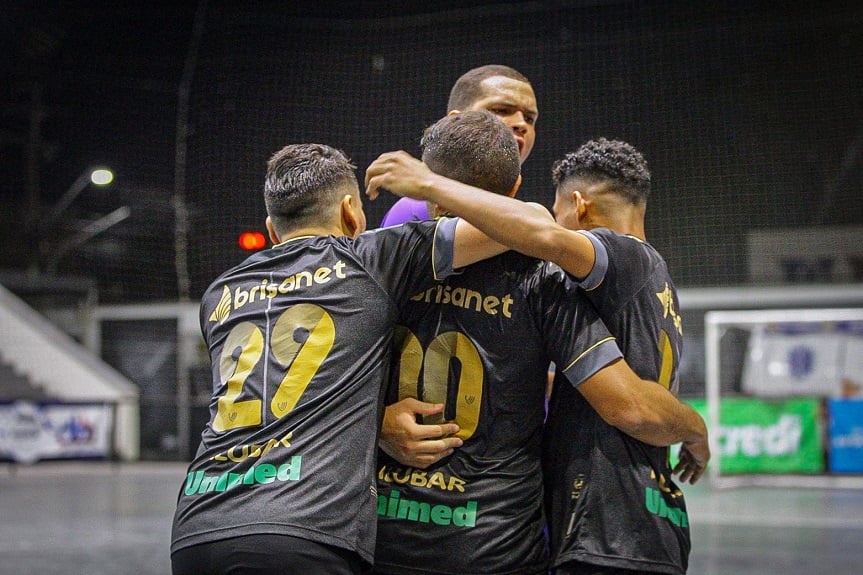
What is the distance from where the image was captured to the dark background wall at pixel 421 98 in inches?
247

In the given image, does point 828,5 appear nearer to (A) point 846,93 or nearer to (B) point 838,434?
(A) point 846,93

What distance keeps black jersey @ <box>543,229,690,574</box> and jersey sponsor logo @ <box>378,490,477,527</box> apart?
0.68 feet

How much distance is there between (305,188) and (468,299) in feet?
1.36

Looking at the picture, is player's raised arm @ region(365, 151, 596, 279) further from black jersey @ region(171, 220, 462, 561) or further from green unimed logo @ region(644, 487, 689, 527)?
green unimed logo @ region(644, 487, 689, 527)

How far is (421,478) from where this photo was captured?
193 centimetres

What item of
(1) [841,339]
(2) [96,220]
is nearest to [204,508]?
(1) [841,339]

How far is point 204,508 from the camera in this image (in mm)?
1757

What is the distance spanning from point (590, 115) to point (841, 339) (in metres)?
6.31

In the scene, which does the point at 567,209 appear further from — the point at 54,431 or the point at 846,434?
the point at 54,431

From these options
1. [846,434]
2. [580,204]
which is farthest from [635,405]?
[846,434]

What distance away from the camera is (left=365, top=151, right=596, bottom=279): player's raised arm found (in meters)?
1.76

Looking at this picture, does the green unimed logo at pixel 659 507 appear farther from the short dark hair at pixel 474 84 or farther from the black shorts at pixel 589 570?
the short dark hair at pixel 474 84

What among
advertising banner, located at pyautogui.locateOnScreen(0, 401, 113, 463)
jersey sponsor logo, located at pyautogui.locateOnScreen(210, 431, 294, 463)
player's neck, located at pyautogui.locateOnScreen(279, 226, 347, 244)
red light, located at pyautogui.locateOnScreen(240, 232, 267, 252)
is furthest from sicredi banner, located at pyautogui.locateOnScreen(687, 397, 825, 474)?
jersey sponsor logo, located at pyautogui.locateOnScreen(210, 431, 294, 463)

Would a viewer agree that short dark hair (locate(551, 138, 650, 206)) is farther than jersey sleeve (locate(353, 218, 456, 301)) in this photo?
Yes
